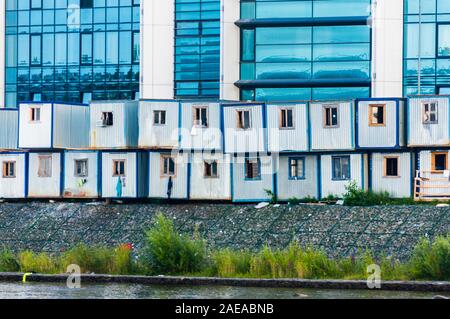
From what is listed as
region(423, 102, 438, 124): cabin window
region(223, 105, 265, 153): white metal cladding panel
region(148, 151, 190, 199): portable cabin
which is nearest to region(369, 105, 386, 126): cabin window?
region(423, 102, 438, 124): cabin window

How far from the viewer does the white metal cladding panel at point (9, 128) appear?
6806cm

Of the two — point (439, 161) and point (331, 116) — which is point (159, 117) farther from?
point (439, 161)

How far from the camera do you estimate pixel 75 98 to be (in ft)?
275

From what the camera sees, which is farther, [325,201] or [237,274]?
[325,201]

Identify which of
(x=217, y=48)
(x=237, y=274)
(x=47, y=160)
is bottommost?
(x=237, y=274)

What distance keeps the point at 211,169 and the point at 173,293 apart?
18.2m

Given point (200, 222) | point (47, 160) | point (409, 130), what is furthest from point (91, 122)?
point (409, 130)

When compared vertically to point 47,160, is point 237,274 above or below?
below

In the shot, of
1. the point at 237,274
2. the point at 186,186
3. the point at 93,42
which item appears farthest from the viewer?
the point at 93,42

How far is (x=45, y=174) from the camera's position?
65.6m

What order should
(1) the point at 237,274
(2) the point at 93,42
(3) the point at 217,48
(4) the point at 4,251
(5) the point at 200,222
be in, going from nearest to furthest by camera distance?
(1) the point at 237,274, (4) the point at 4,251, (5) the point at 200,222, (3) the point at 217,48, (2) the point at 93,42

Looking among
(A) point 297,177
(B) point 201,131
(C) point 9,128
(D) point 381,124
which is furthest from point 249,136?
(C) point 9,128

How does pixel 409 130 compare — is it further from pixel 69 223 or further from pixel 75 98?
pixel 75 98

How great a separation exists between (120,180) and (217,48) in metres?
16.7
